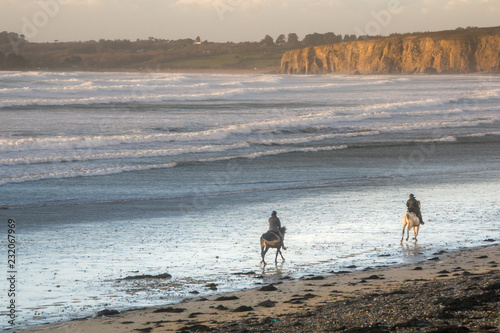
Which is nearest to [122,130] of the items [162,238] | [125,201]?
[125,201]

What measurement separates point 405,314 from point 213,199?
11239mm

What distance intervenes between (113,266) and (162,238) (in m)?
2.30

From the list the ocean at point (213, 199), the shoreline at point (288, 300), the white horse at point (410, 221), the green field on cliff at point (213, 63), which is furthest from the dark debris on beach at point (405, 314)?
the green field on cliff at point (213, 63)

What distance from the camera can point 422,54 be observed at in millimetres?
168875

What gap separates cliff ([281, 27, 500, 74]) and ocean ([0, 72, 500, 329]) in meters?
130

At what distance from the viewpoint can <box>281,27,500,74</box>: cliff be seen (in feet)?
542

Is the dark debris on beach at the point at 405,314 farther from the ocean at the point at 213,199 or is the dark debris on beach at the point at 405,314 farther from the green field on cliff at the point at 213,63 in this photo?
the green field on cliff at the point at 213,63

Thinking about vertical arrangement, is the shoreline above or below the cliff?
below

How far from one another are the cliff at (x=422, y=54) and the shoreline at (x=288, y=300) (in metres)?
161

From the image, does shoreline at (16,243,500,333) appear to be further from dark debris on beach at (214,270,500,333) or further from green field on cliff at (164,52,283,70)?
green field on cliff at (164,52,283,70)

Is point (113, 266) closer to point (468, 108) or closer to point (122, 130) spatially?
point (122, 130)

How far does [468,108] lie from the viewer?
55.8 m

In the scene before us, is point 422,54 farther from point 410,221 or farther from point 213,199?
point 410,221

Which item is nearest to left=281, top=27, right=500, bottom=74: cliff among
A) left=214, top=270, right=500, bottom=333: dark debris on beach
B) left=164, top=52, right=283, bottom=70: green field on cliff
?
left=164, top=52, right=283, bottom=70: green field on cliff
